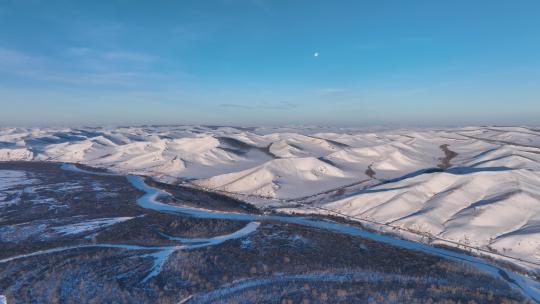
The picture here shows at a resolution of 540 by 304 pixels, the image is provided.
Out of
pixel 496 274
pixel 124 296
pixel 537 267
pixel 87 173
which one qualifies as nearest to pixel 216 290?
pixel 124 296

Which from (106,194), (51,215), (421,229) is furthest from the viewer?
(106,194)

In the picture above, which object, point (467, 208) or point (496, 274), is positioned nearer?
point (496, 274)

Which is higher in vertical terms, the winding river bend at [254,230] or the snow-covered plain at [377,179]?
the snow-covered plain at [377,179]

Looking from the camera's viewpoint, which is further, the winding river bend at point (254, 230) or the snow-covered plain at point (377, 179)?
the snow-covered plain at point (377, 179)

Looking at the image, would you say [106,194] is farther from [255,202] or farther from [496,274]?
[496,274]

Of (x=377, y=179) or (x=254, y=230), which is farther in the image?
(x=377, y=179)

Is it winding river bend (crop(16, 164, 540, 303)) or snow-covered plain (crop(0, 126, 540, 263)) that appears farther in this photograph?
snow-covered plain (crop(0, 126, 540, 263))

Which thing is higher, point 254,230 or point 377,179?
point 377,179

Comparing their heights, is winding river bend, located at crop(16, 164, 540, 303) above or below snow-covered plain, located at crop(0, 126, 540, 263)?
below
